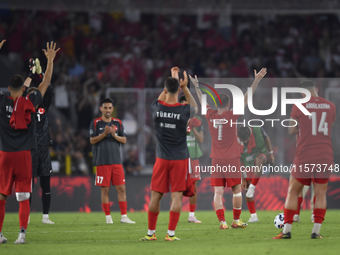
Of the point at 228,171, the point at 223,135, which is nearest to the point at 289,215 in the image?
the point at 228,171

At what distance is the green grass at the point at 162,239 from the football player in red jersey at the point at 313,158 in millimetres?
417

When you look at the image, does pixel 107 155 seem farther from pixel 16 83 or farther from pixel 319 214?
pixel 319 214

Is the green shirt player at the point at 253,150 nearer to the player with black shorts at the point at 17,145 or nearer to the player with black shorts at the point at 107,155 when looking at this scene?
the player with black shorts at the point at 107,155

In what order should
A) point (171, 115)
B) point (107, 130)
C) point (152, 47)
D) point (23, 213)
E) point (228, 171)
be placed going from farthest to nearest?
point (152, 47)
point (107, 130)
point (228, 171)
point (171, 115)
point (23, 213)

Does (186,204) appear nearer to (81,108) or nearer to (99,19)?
(81,108)

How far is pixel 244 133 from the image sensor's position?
33.7ft

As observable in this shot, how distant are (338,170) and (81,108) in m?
7.81

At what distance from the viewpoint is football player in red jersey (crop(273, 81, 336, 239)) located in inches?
276

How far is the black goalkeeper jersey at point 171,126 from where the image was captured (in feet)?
23.1

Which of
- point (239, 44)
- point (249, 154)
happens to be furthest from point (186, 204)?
point (239, 44)

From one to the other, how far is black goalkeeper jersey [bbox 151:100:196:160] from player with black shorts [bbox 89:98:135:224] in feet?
10.3

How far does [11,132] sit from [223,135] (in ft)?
11.5

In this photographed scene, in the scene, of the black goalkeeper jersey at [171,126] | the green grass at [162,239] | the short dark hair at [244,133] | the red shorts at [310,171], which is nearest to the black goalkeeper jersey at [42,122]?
the green grass at [162,239]

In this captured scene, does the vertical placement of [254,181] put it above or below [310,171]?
below
